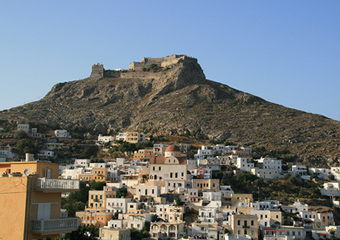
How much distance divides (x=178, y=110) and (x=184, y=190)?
46.8 m

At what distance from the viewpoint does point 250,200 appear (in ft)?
221

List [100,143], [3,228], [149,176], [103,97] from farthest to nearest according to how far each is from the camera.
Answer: [103,97]
[100,143]
[149,176]
[3,228]

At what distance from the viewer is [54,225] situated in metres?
16.2

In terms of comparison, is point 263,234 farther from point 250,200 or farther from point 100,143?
point 100,143

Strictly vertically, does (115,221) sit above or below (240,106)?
below

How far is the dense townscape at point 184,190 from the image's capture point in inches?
2281

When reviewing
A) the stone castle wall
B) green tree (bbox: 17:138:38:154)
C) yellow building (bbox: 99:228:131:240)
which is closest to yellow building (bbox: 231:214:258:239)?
yellow building (bbox: 99:228:131:240)

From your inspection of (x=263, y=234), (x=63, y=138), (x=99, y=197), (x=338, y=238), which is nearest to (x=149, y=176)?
(x=99, y=197)

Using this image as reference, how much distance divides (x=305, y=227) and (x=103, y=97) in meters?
74.8

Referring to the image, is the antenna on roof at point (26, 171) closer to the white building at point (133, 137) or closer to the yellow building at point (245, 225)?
the yellow building at point (245, 225)

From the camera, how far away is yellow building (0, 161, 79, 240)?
15.3 m

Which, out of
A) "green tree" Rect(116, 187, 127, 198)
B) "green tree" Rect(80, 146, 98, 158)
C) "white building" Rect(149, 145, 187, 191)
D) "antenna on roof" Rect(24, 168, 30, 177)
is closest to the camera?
"antenna on roof" Rect(24, 168, 30, 177)

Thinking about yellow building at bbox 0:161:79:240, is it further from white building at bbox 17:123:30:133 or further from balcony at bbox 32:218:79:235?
white building at bbox 17:123:30:133

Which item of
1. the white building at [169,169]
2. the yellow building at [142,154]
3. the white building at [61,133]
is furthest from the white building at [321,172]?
the white building at [61,133]
